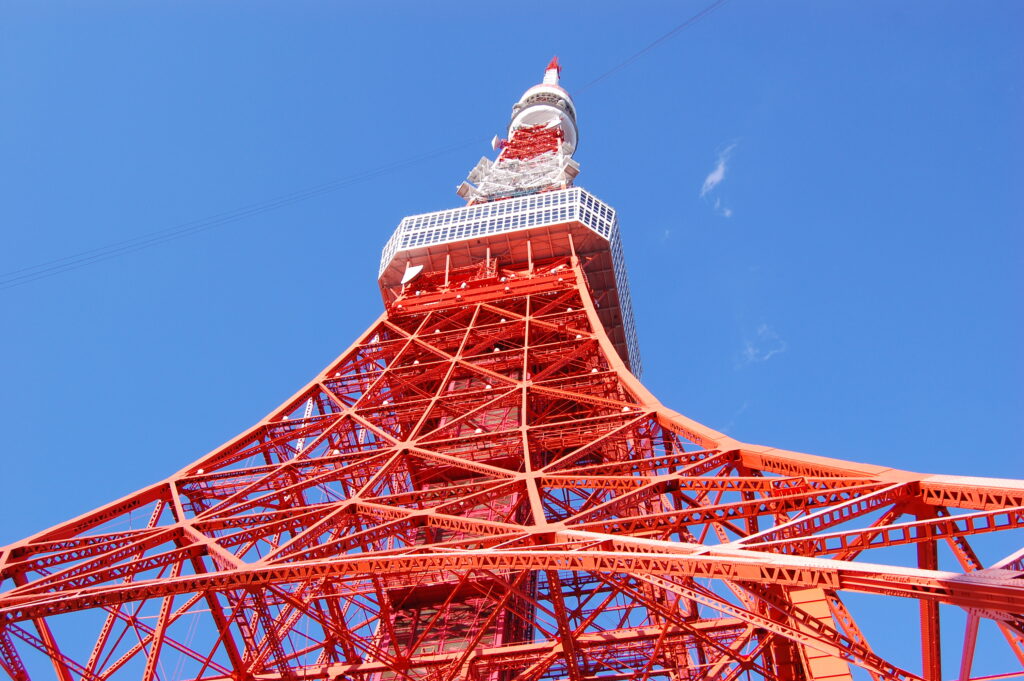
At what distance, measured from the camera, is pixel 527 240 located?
3356 cm

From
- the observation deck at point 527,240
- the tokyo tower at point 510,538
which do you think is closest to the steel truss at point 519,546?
the tokyo tower at point 510,538

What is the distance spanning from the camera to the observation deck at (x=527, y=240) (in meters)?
33.5

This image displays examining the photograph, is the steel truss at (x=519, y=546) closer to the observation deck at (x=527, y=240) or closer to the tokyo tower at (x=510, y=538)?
the tokyo tower at (x=510, y=538)

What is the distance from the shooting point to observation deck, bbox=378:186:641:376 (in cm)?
3347

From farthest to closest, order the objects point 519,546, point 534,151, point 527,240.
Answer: point 534,151, point 527,240, point 519,546

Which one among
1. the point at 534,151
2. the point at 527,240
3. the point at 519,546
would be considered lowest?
the point at 519,546

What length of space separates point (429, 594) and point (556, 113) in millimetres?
35756

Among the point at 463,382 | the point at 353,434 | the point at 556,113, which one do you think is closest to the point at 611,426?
the point at 353,434

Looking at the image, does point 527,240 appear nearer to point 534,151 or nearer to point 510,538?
point 534,151

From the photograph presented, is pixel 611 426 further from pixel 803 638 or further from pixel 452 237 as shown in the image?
pixel 452 237

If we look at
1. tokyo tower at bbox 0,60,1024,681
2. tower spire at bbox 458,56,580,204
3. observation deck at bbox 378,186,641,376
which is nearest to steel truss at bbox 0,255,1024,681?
tokyo tower at bbox 0,60,1024,681

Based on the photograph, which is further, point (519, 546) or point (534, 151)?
point (534, 151)

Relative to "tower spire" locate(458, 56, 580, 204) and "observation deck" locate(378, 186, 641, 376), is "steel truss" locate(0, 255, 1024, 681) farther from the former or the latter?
"tower spire" locate(458, 56, 580, 204)

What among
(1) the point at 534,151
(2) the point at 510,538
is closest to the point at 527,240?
(1) the point at 534,151
